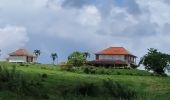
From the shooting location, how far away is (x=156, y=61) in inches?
3994

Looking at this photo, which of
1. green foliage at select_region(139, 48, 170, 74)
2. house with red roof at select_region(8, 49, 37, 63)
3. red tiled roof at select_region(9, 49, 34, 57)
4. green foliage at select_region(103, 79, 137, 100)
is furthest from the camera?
red tiled roof at select_region(9, 49, 34, 57)

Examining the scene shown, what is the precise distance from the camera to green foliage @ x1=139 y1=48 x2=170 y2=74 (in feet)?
328

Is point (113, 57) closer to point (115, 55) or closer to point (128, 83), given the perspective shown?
point (115, 55)

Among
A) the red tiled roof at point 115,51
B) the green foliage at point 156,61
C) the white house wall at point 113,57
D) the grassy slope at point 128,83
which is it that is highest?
the red tiled roof at point 115,51

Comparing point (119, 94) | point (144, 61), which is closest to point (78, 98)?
point (119, 94)

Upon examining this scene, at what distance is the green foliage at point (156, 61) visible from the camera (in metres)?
99.9

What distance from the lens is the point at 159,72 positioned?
98250 mm

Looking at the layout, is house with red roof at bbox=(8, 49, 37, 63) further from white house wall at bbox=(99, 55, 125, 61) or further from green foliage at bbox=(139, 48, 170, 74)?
green foliage at bbox=(139, 48, 170, 74)

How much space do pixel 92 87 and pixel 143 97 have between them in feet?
23.2

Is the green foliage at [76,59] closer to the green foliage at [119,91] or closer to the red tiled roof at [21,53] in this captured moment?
the red tiled roof at [21,53]

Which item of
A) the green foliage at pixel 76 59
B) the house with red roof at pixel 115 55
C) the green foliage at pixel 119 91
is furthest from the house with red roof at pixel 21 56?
the green foliage at pixel 119 91

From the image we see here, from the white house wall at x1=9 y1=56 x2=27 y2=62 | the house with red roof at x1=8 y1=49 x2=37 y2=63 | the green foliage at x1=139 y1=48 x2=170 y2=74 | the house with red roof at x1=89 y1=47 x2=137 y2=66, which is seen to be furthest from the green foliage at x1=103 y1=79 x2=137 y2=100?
the white house wall at x1=9 y1=56 x2=27 y2=62

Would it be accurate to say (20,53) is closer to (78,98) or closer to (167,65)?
(167,65)

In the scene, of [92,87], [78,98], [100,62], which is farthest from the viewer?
[100,62]
